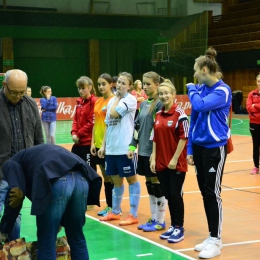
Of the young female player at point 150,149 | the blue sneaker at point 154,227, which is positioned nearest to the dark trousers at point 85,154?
A: the young female player at point 150,149

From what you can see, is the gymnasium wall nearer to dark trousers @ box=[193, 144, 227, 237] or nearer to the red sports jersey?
the red sports jersey

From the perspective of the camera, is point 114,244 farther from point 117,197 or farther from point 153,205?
point 117,197

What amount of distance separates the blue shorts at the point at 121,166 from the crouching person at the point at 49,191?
260cm

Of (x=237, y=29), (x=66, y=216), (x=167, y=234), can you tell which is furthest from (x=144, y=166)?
(x=237, y=29)

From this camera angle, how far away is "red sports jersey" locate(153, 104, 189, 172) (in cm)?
593

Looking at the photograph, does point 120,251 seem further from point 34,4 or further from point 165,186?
point 34,4

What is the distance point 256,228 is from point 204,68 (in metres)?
2.24

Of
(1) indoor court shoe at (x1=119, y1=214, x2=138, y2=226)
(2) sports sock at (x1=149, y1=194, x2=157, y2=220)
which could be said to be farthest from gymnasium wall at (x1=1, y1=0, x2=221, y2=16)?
(2) sports sock at (x1=149, y1=194, x2=157, y2=220)

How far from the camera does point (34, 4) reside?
26.7m

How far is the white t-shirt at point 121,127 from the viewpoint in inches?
264

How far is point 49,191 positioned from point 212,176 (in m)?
2.12

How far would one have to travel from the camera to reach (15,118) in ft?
15.3

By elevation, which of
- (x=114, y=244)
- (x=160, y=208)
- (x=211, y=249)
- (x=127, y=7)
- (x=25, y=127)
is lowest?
(x=114, y=244)

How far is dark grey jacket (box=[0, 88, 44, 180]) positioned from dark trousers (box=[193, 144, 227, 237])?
1.62 meters
